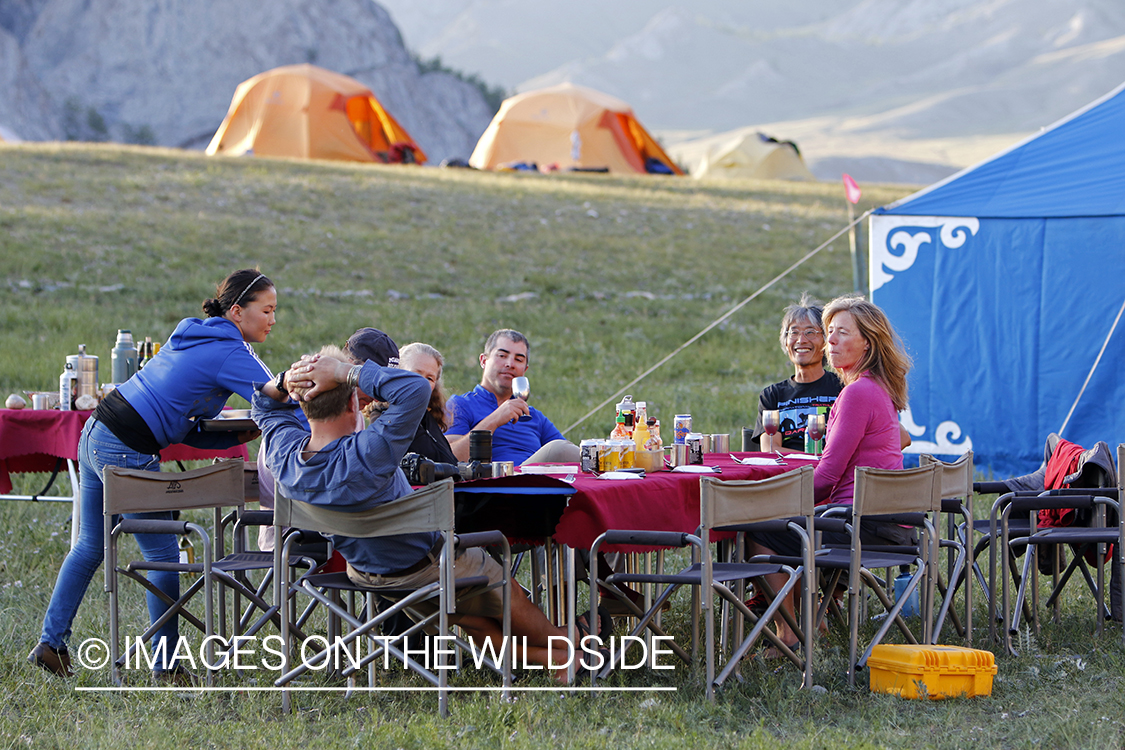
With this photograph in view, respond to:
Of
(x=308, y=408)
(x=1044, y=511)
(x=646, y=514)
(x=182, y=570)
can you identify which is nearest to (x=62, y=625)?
(x=182, y=570)

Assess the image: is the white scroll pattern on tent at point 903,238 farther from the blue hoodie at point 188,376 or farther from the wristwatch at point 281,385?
the wristwatch at point 281,385

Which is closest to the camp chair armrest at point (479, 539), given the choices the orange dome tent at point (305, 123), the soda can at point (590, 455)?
the soda can at point (590, 455)

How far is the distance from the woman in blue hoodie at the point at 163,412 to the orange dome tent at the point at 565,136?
843 inches

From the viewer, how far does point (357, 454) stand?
12.0 ft

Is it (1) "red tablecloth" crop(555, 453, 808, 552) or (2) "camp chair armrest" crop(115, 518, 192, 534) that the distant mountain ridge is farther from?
(2) "camp chair armrest" crop(115, 518, 192, 534)

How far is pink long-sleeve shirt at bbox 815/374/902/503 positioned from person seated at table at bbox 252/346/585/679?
Answer: 4.65 ft

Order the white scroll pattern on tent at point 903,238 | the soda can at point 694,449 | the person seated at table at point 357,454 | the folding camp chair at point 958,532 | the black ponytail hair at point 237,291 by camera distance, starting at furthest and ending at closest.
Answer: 1. the white scroll pattern on tent at point 903,238
2. the soda can at point 694,449
3. the folding camp chair at point 958,532
4. the black ponytail hair at point 237,291
5. the person seated at table at point 357,454

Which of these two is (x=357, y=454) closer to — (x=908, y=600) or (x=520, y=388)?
(x=520, y=388)

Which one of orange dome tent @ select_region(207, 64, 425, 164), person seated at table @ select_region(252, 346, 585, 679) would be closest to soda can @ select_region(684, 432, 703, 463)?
person seated at table @ select_region(252, 346, 585, 679)

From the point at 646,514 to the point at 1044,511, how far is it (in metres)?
2.26

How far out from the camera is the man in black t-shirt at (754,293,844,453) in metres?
5.65

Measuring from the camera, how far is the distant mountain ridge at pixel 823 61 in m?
96.4

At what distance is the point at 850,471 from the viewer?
189 inches

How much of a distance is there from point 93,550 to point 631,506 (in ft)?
6.74
